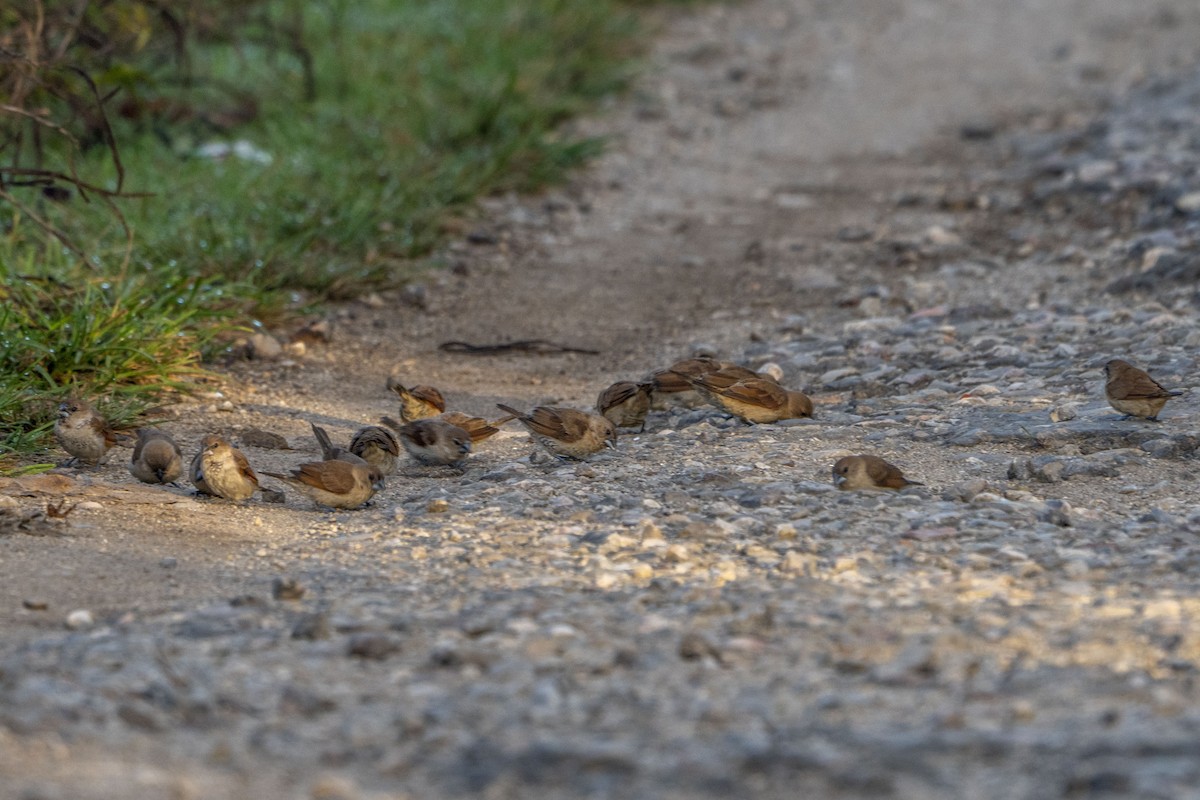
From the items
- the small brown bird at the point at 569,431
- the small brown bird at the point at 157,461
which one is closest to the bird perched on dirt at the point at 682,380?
the small brown bird at the point at 569,431

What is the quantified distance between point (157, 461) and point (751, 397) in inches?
77.6

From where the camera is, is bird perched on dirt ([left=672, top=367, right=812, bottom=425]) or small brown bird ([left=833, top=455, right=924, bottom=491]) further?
bird perched on dirt ([left=672, top=367, right=812, bottom=425])

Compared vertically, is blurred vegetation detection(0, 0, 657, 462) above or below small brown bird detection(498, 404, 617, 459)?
above

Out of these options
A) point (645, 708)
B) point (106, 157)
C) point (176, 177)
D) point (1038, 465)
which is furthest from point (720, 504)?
point (106, 157)

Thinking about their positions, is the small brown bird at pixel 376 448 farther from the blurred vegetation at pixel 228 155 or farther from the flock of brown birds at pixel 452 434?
the blurred vegetation at pixel 228 155

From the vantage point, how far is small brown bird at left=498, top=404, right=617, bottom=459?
458cm

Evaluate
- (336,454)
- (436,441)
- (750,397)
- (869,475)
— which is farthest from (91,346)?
→ (869,475)

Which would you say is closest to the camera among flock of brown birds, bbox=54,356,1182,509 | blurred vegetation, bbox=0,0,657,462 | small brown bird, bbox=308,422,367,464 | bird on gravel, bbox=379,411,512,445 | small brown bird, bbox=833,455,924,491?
small brown bird, bbox=833,455,924,491

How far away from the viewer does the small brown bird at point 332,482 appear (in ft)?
13.6

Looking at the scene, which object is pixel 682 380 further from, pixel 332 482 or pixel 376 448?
pixel 332 482

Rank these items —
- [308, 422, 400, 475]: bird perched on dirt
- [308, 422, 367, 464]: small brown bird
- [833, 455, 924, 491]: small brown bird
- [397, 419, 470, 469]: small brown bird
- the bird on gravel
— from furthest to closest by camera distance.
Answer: the bird on gravel → [397, 419, 470, 469]: small brown bird → [308, 422, 400, 475]: bird perched on dirt → [308, 422, 367, 464]: small brown bird → [833, 455, 924, 491]: small brown bird

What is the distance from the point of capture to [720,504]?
4.04 metres

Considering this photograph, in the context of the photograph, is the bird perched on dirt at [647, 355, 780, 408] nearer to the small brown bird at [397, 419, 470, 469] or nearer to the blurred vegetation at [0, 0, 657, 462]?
the small brown bird at [397, 419, 470, 469]

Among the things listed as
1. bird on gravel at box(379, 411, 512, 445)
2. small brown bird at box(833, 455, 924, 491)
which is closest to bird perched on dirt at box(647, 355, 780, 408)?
bird on gravel at box(379, 411, 512, 445)
